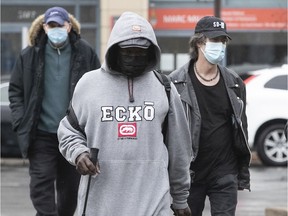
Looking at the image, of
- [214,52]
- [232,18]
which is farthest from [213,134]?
[232,18]

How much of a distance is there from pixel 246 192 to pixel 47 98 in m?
5.88

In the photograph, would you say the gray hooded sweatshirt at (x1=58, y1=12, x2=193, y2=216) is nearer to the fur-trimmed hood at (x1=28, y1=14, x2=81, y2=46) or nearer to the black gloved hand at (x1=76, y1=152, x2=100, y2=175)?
the black gloved hand at (x1=76, y1=152, x2=100, y2=175)

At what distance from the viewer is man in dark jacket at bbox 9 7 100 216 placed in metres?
7.18

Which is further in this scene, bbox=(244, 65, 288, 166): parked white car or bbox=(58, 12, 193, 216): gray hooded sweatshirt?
bbox=(244, 65, 288, 166): parked white car

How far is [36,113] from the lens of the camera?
23.6 ft

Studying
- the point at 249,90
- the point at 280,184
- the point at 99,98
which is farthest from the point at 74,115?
the point at 249,90

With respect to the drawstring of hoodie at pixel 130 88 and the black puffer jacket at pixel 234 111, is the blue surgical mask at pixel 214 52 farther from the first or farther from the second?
the drawstring of hoodie at pixel 130 88

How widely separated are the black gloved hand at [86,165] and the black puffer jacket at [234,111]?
1.61 meters

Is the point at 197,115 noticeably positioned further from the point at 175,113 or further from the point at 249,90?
the point at 249,90

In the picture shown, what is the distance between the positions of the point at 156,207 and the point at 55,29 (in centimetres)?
289

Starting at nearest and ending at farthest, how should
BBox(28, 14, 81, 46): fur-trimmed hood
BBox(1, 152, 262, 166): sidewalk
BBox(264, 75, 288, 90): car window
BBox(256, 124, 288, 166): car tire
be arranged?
BBox(28, 14, 81, 46): fur-trimmed hood → BBox(256, 124, 288, 166): car tire → BBox(264, 75, 288, 90): car window → BBox(1, 152, 262, 166): sidewalk

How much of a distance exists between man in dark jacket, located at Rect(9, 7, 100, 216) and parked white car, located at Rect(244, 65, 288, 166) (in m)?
8.31

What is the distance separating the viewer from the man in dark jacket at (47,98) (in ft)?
23.5

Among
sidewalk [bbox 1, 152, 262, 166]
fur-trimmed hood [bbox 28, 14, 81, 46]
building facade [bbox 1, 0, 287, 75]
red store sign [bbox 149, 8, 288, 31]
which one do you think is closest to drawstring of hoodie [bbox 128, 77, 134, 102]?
fur-trimmed hood [bbox 28, 14, 81, 46]
